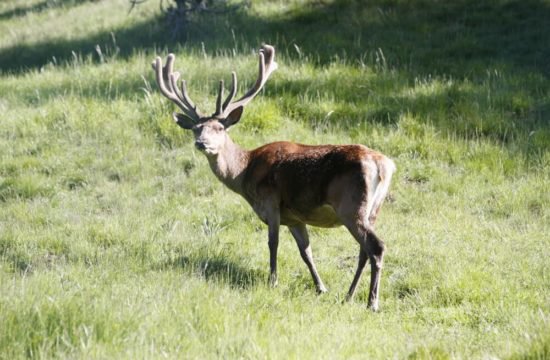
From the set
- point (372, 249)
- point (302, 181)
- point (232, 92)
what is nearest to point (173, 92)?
point (232, 92)

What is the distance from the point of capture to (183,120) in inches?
321

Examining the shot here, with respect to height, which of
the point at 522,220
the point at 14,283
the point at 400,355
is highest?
the point at 14,283

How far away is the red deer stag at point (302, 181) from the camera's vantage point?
6.73m

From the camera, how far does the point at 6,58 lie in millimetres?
17766

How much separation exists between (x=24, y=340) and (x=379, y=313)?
2916 millimetres

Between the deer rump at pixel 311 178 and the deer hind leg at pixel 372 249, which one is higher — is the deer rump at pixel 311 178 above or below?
above

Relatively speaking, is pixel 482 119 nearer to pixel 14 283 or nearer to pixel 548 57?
pixel 548 57

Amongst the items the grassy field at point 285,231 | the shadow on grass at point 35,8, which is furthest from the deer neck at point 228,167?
the shadow on grass at point 35,8

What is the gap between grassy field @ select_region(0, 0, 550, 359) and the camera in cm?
534

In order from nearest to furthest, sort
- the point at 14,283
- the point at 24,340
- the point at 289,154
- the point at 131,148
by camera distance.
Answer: the point at 24,340, the point at 14,283, the point at 289,154, the point at 131,148

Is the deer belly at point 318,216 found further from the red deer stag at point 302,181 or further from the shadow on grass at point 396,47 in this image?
the shadow on grass at point 396,47

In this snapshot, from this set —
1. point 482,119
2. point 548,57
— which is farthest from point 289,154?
point 548,57

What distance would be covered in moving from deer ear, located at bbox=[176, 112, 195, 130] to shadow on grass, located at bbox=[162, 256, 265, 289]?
4.29 ft

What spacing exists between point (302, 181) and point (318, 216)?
335mm
